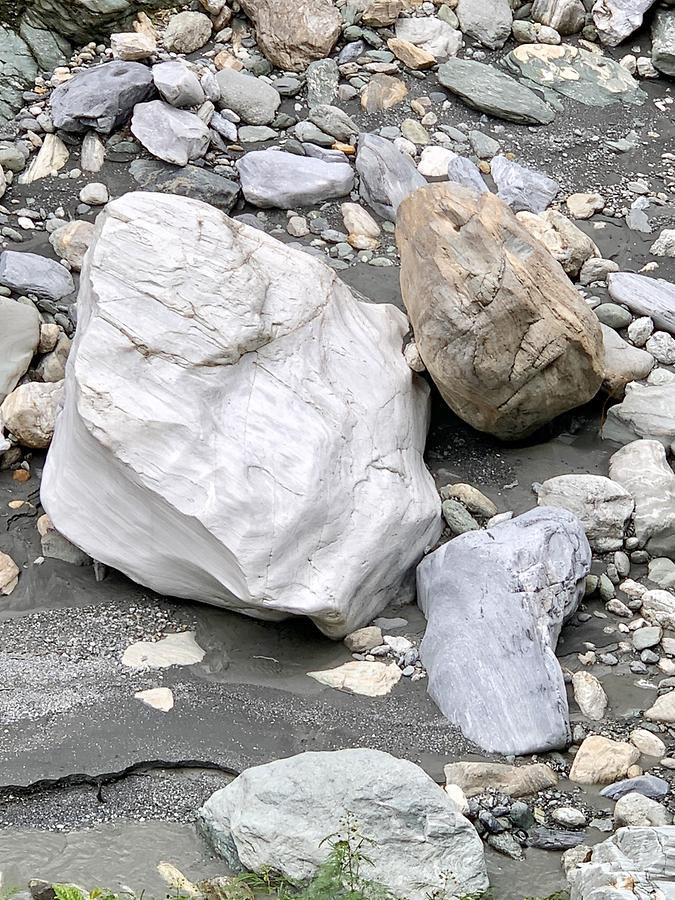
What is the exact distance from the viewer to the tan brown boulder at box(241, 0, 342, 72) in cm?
696

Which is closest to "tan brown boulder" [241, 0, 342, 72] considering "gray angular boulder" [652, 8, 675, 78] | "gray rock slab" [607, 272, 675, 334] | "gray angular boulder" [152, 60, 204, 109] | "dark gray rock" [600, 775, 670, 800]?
"gray angular boulder" [152, 60, 204, 109]

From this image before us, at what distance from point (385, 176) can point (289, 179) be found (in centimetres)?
48

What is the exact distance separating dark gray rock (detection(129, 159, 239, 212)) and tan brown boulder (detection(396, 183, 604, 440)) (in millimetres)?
1502

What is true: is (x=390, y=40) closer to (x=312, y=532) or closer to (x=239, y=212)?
(x=239, y=212)

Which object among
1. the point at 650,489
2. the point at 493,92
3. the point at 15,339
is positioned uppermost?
the point at 493,92

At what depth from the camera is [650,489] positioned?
4.80 m

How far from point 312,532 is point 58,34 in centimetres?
414

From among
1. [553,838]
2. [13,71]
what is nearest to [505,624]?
[553,838]

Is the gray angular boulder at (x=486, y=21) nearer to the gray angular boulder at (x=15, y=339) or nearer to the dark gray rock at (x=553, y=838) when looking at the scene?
the gray angular boulder at (x=15, y=339)

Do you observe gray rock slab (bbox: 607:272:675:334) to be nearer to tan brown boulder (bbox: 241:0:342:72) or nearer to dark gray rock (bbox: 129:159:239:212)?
dark gray rock (bbox: 129:159:239:212)

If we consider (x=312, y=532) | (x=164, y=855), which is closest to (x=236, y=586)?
(x=312, y=532)

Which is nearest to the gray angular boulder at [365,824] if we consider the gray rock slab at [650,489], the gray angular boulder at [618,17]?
the gray rock slab at [650,489]

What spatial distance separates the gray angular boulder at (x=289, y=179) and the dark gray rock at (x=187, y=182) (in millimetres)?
101

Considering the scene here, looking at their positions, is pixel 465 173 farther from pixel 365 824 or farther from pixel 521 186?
pixel 365 824
